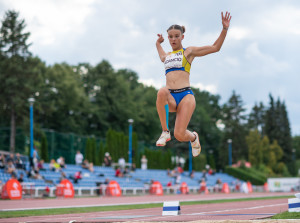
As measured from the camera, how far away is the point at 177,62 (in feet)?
29.6

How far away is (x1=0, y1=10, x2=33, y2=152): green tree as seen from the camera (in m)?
53.1

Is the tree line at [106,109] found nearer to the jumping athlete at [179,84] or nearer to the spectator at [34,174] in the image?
the spectator at [34,174]

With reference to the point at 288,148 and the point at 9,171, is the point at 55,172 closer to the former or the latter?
the point at 9,171

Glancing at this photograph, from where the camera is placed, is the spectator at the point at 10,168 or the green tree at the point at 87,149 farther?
the green tree at the point at 87,149

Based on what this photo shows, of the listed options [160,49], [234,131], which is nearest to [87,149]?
[160,49]

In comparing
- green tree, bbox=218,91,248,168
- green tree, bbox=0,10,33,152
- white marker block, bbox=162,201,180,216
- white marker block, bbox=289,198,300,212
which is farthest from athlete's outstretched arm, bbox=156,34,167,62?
green tree, bbox=218,91,248,168

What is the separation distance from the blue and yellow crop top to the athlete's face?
5.5 inches

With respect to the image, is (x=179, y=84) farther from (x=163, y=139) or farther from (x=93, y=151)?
(x=93, y=151)

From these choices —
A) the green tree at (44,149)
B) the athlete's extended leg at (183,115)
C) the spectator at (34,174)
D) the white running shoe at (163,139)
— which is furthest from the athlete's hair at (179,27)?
the green tree at (44,149)

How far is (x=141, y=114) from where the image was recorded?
8000 centimetres

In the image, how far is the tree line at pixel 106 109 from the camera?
53781 millimetres

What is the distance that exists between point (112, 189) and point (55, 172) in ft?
13.5

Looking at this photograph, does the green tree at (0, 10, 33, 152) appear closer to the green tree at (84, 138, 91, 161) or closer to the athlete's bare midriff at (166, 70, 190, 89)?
the green tree at (84, 138, 91, 161)

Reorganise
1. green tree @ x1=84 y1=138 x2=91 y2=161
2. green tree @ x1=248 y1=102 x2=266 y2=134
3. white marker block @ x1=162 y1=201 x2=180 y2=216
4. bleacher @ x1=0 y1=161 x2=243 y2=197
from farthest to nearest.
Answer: green tree @ x1=248 y1=102 x2=266 y2=134
green tree @ x1=84 y1=138 x2=91 y2=161
bleacher @ x1=0 y1=161 x2=243 y2=197
white marker block @ x1=162 y1=201 x2=180 y2=216
